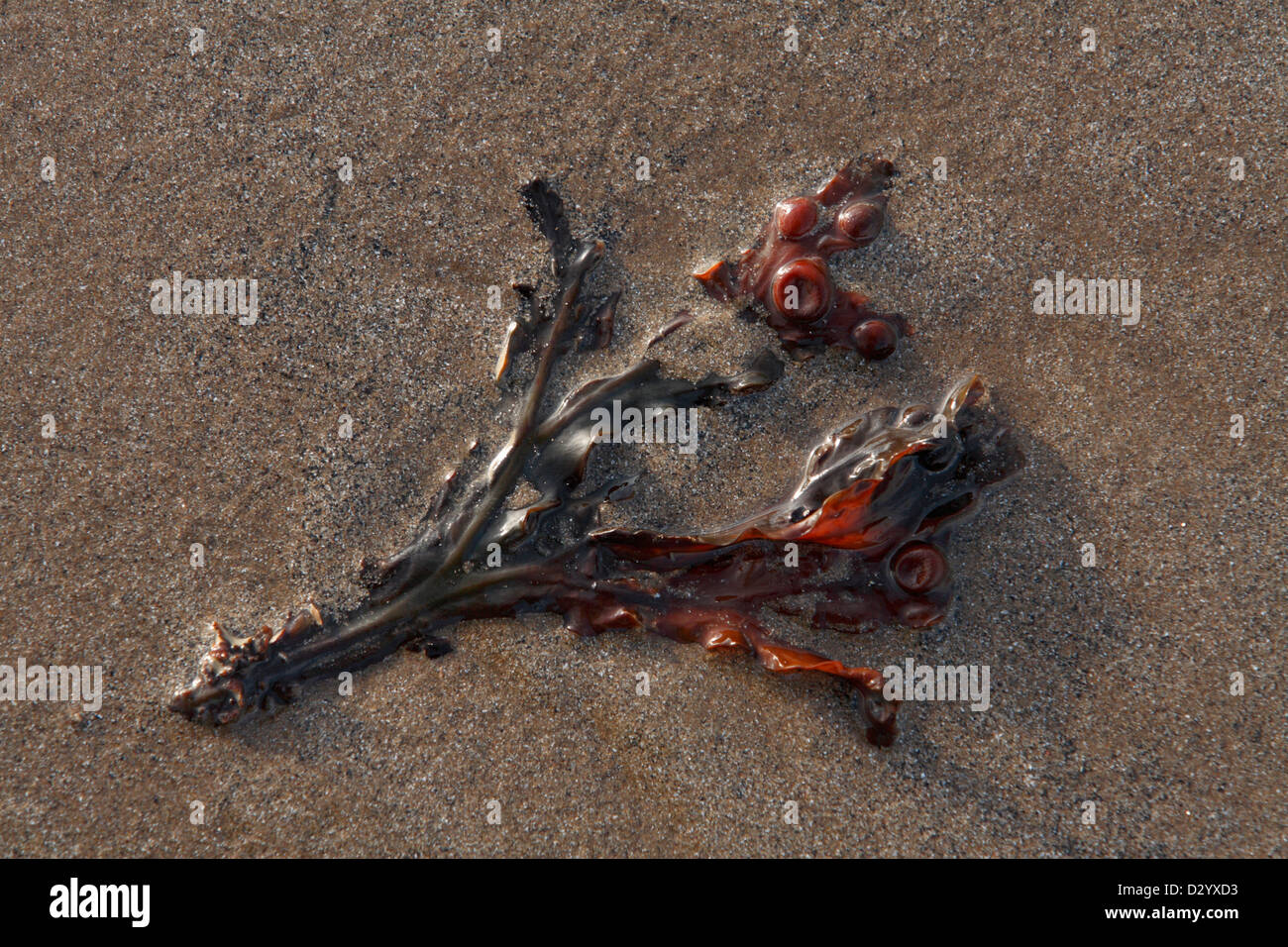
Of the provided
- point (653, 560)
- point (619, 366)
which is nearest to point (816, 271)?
point (619, 366)

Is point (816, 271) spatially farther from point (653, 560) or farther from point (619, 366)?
point (653, 560)

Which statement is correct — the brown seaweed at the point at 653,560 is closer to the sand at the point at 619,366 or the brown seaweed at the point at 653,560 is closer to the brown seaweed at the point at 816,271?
the sand at the point at 619,366

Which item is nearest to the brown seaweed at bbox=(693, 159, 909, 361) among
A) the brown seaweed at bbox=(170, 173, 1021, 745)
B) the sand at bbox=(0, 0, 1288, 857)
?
the sand at bbox=(0, 0, 1288, 857)

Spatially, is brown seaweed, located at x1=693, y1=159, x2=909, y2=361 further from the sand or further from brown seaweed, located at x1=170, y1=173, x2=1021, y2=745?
brown seaweed, located at x1=170, y1=173, x2=1021, y2=745

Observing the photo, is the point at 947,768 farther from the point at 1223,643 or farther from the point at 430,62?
the point at 430,62

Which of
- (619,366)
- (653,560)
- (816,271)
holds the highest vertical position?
(816,271)

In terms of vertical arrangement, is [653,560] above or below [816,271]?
below
